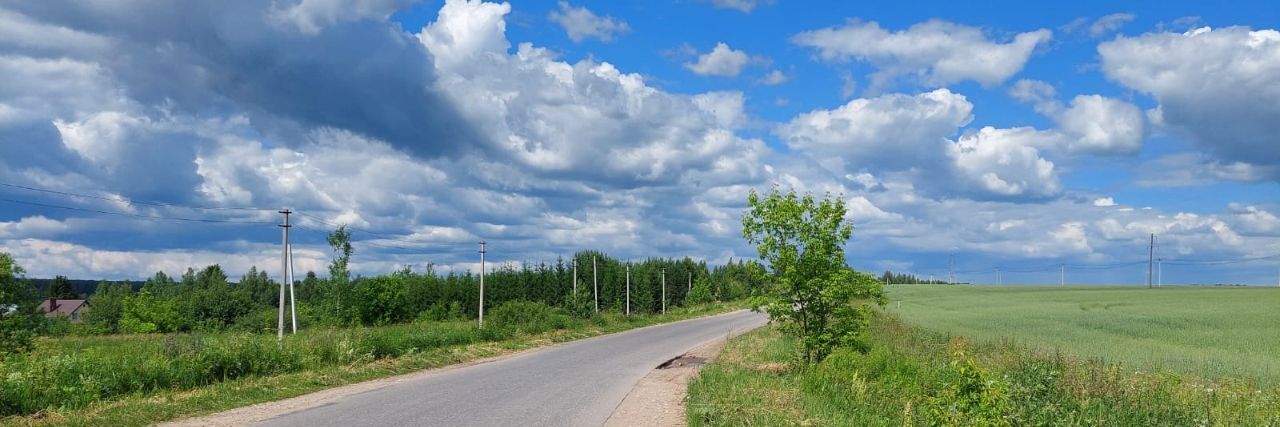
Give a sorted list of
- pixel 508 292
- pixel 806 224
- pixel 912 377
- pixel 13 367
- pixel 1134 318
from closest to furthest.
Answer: pixel 13 367, pixel 912 377, pixel 806 224, pixel 1134 318, pixel 508 292

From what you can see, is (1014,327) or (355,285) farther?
(355,285)

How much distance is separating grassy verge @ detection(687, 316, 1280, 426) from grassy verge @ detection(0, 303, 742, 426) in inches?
309

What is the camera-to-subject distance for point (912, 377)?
14891 mm

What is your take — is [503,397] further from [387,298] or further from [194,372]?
[387,298]

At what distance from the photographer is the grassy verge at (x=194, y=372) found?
1205cm

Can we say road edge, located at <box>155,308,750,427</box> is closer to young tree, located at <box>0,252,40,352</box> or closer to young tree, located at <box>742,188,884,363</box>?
young tree, located at <box>742,188,884,363</box>

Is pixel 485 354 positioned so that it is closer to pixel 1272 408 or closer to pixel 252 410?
pixel 252 410

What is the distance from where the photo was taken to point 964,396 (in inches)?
343

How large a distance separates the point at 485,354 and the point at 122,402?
479 inches

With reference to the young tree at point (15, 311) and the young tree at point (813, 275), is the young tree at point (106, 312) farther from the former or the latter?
the young tree at point (813, 275)

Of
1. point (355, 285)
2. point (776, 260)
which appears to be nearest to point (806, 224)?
point (776, 260)

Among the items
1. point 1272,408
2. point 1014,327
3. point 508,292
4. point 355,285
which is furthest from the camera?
point 508,292

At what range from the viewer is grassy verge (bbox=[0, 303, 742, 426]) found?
1205 cm

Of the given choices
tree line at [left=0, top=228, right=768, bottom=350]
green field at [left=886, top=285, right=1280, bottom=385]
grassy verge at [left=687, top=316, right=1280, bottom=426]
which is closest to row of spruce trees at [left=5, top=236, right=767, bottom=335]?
tree line at [left=0, top=228, right=768, bottom=350]
